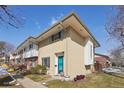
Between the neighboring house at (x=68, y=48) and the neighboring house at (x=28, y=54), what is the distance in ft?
0.74

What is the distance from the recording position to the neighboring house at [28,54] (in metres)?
10.5

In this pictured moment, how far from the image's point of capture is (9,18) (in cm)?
938

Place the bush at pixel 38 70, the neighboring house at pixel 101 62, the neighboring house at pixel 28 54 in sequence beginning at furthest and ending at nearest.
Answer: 1. the neighboring house at pixel 28 54
2. the bush at pixel 38 70
3. the neighboring house at pixel 101 62

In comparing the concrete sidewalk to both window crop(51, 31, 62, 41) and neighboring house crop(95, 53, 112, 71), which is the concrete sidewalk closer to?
neighboring house crop(95, 53, 112, 71)

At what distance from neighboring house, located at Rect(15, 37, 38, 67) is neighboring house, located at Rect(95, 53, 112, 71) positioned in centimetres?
268

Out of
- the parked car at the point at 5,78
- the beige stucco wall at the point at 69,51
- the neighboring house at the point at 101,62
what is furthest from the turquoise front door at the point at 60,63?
the parked car at the point at 5,78

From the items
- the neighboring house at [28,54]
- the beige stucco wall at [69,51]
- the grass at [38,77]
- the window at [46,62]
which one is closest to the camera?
the grass at [38,77]

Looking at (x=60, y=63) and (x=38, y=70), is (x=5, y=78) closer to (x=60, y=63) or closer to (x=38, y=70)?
(x=38, y=70)

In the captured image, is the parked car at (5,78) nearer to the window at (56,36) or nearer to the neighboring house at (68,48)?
the neighboring house at (68,48)

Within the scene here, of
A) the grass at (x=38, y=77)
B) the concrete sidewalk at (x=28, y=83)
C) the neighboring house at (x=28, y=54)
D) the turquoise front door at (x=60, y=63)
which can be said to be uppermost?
the neighboring house at (x=28, y=54)

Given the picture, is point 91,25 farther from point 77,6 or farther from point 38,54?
point 38,54

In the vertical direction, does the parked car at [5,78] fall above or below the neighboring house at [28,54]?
below

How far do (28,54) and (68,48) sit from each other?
196cm
